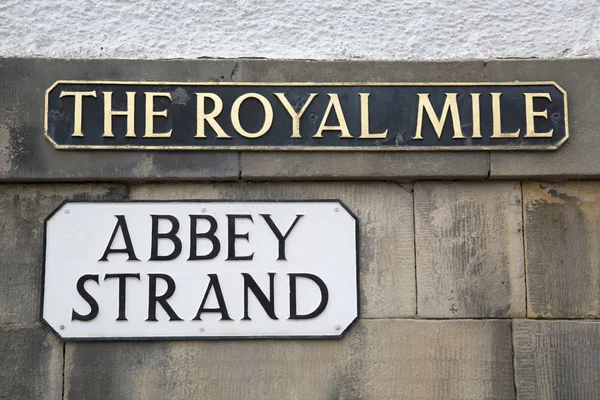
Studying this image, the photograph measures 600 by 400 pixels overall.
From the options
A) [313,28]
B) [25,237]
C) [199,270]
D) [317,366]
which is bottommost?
[317,366]

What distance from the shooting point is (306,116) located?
13.6 ft

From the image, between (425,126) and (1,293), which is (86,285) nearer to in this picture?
(1,293)

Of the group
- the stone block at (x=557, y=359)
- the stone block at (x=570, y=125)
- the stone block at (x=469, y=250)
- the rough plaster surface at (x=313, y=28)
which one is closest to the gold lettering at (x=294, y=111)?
the rough plaster surface at (x=313, y=28)

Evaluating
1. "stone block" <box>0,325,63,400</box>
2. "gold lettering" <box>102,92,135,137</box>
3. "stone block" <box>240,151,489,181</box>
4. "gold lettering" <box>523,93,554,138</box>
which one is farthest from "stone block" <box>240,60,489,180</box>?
"stone block" <box>0,325,63,400</box>

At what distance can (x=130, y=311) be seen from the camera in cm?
398

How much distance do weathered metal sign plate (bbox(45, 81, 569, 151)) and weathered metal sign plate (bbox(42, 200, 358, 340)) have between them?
0.30 m

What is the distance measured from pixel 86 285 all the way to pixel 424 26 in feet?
6.39

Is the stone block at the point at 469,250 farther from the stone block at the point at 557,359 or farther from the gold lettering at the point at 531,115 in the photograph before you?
the gold lettering at the point at 531,115

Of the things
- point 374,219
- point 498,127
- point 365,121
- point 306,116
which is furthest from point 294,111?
point 498,127

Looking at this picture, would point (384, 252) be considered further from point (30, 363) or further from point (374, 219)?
point (30, 363)

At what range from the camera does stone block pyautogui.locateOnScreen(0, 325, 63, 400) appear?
12.9 ft

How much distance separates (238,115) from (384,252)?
905 mm

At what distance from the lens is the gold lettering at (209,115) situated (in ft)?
13.5

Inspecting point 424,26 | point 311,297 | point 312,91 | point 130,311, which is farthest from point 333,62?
point 130,311
